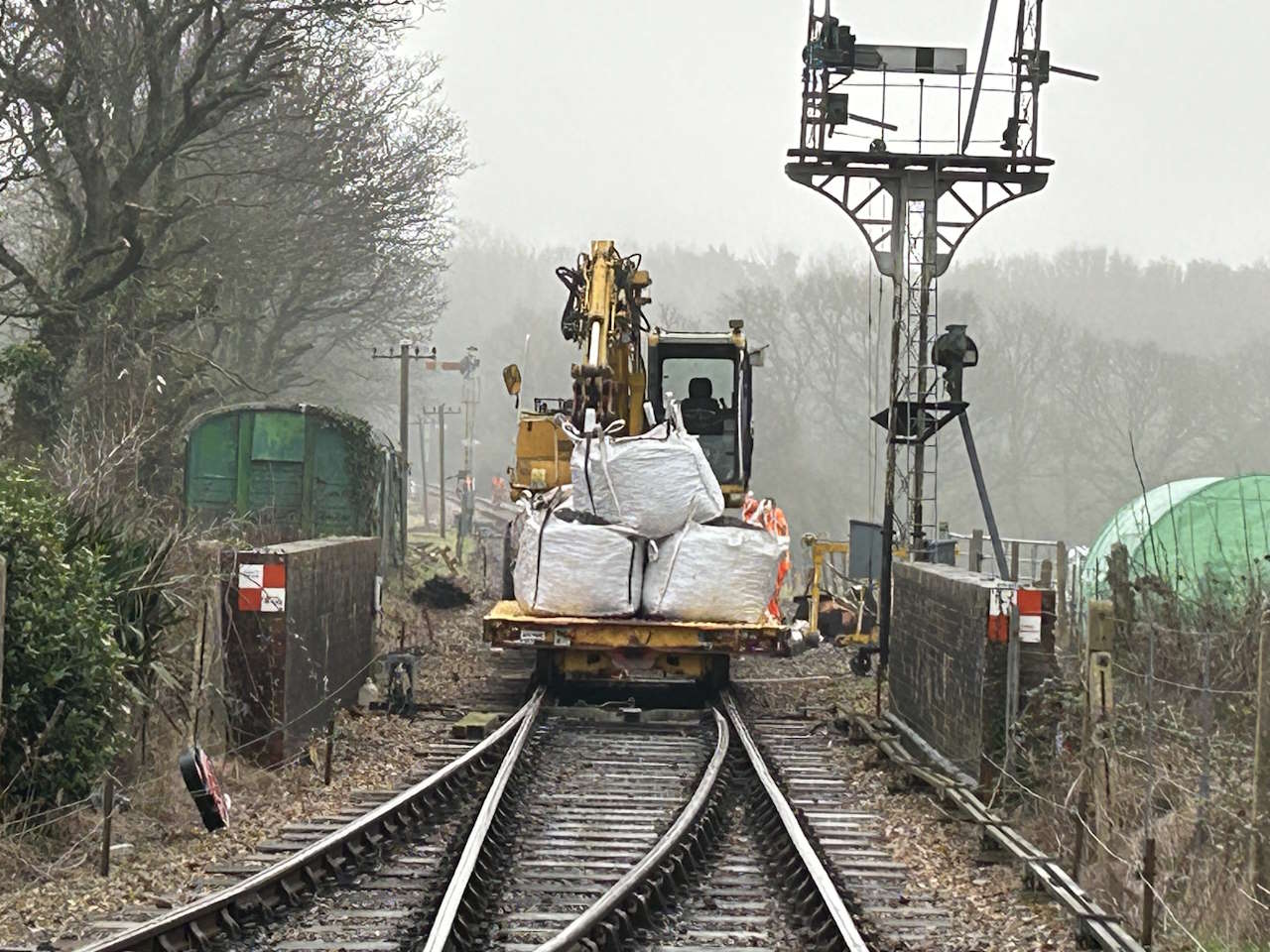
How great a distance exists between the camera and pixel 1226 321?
68.8 m

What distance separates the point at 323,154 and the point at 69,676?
83.3 feet

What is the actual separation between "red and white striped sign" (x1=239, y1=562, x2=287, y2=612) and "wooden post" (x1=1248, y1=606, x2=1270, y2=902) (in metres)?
6.77

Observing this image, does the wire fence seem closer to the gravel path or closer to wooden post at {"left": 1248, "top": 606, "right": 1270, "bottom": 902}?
wooden post at {"left": 1248, "top": 606, "right": 1270, "bottom": 902}

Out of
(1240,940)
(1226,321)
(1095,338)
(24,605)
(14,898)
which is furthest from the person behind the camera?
(1226,321)

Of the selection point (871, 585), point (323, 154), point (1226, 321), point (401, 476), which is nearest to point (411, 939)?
point (871, 585)

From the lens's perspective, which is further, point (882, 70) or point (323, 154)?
point (323, 154)

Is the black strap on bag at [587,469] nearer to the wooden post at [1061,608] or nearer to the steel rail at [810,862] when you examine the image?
the steel rail at [810,862]

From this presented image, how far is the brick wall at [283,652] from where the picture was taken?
11.1 meters

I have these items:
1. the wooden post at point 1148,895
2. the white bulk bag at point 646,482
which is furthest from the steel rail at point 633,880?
the white bulk bag at point 646,482

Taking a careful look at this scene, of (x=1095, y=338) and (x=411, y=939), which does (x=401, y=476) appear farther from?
(x=1095, y=338)

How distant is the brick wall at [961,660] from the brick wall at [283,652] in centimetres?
488

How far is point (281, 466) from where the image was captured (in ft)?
79.1

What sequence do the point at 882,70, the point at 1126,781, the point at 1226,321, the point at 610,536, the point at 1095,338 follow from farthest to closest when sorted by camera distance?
1. the point at 1226,321
2. the point at 1095,338
3. the point at 882,70
4. the point at 610,536
5. the point at 1126,781

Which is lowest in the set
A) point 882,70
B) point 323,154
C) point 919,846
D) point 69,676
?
point 919,846
